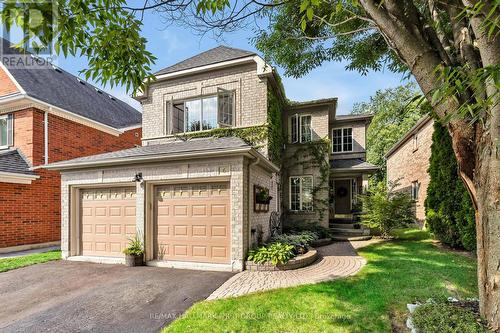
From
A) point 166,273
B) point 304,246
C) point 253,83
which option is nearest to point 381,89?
point 253,83

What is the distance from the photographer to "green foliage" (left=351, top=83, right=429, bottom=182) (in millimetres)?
23984

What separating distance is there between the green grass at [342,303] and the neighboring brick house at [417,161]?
6500 mm

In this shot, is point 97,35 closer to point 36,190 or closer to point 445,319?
point 445,319

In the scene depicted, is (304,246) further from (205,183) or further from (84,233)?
(84,233)

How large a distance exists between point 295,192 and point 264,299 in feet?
26.5

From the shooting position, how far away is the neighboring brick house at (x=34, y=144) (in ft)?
30.7

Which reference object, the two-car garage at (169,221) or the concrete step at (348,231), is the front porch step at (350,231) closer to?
the concrete step at (348,231)

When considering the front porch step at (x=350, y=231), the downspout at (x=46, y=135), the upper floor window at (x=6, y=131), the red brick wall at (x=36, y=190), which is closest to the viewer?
the red brick wall at (x=36, y=190)

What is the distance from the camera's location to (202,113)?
1039cm

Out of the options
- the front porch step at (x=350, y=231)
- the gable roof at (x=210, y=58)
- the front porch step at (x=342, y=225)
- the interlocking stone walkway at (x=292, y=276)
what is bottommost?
the front porch step at (x=350, y=231)

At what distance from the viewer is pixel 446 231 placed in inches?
332

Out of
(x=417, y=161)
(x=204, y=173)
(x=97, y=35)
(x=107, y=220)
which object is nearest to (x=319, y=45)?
(x=204, y=173)

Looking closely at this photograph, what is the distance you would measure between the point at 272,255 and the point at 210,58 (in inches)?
334

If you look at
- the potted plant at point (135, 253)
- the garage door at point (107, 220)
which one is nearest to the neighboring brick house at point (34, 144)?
the garage door at point (107, 220)
